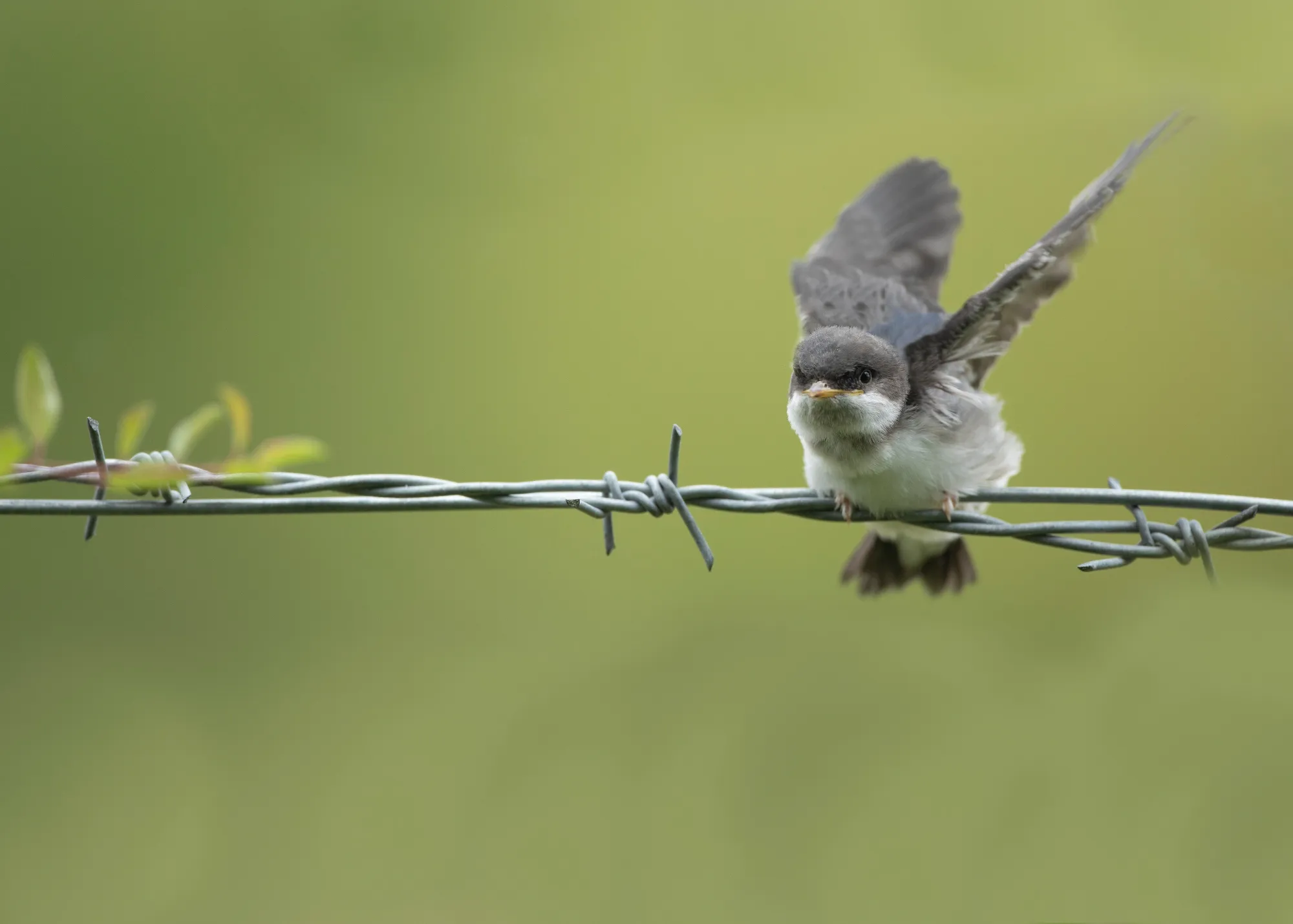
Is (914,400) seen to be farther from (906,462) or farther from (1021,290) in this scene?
(1021,290)

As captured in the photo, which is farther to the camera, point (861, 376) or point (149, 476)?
point (861, 376)

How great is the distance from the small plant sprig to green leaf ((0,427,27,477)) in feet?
0.27

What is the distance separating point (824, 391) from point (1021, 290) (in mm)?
598

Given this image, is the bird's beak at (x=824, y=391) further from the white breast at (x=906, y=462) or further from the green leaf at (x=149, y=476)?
the green leaf at (x=149, y=476)

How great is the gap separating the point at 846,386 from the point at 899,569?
971mm

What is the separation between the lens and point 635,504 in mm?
2543

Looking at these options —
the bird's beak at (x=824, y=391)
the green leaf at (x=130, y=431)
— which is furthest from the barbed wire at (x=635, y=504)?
the bird's beak at (x=824, y=391)

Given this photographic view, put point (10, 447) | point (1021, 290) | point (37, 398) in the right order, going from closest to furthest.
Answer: point (10, 447), point (37, 398), point (1021, 290)

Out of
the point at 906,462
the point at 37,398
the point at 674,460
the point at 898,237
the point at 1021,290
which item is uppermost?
the point at 898,237

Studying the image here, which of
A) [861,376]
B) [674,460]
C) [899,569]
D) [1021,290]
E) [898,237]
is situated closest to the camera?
[674,460]

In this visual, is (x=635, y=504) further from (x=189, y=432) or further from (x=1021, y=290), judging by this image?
(x=1021, y=290)

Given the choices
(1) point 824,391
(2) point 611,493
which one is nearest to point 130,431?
(2) point 611,493

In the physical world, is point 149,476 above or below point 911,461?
below

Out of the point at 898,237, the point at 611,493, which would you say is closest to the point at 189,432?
the point at 611,493
